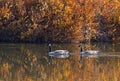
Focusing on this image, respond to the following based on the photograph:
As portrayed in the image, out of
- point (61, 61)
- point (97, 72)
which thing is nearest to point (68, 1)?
point (61, 61)

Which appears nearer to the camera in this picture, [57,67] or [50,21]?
[57,67]

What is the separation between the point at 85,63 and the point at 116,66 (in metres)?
2.59

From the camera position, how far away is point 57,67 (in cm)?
3206

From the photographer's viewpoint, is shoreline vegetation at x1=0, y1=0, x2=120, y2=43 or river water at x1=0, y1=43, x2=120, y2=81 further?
shoreline vegetation at x1=0, y1=0, x2=120, y2=43

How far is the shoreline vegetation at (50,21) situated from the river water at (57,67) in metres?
13.5

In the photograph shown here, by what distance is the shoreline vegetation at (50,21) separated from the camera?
53.9 meters

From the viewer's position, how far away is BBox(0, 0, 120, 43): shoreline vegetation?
53.9 metres

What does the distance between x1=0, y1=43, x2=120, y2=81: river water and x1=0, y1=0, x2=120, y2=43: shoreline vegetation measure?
13491 mm

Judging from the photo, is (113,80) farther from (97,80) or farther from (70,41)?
(70,41)

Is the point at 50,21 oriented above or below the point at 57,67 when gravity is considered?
above

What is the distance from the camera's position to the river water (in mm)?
27750

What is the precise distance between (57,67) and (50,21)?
23352 millimetres

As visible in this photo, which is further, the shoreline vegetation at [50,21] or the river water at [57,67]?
the shoreline vegetation at [50,21]

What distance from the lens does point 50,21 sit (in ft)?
180
